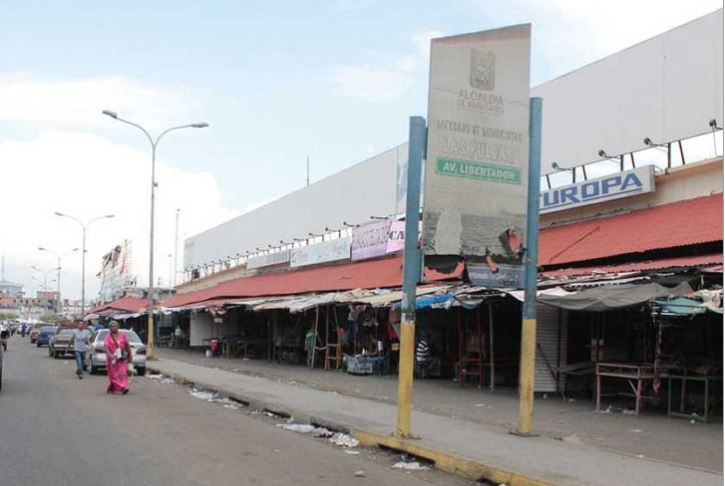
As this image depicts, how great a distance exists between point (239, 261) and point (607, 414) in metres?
39.2

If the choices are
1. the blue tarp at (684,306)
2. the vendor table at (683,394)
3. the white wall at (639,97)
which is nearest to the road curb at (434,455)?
the blue tarp at (684,306)

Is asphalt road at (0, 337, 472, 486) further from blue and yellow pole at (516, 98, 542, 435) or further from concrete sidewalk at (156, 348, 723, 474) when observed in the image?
concrete sidewalk at (156, 348, 723, 474)

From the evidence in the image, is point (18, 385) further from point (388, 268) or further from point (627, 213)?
point (627, 213)

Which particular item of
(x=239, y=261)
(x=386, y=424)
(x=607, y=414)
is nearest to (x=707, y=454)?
(x=607, y=414)

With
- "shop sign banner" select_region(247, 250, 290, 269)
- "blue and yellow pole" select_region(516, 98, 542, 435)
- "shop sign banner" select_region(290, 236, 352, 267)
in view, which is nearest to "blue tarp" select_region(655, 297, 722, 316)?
"blue and yellow pole" select_region(516, 98, 542, 435)

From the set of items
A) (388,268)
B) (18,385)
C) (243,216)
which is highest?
(243,216)

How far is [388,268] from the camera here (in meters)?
26.8

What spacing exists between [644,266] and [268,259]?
30.4 meters

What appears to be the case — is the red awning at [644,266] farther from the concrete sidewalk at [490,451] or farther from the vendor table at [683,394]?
the concrete sidewalk at [490,451]

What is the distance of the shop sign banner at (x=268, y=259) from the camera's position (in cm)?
4094

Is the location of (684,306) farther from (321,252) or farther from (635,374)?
(321,252)

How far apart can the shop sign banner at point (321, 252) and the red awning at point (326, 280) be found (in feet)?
1.37

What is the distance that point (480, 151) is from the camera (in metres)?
10.6

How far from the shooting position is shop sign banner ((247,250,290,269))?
40.9 meters
